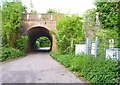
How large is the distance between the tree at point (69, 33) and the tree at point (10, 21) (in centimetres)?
487

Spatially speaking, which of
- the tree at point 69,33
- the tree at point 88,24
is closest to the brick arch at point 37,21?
the tree at point 69,33

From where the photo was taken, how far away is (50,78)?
11.3m

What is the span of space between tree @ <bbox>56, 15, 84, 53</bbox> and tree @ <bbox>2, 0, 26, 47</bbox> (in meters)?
4.87

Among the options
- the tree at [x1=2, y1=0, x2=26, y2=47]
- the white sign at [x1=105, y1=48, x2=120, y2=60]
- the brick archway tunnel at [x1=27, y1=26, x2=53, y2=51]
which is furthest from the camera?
A: the brick archway tunnel at [x1=27, y1=26, x2=53, y2=51]

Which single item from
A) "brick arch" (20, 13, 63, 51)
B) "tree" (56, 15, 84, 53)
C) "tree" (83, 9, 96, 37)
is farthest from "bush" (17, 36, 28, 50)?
"tree" (83, 9, 96, 37)

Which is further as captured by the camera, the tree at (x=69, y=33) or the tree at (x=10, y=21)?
the tree at (x=10, y=21)

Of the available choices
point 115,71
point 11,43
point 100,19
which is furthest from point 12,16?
point 115,71

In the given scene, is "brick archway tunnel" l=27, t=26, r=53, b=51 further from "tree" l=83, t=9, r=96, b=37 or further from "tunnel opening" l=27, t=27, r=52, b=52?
"tree" l=83, t=9, r=96, b=37

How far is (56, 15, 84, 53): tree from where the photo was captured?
24.1 metres

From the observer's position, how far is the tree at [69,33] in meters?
24.1

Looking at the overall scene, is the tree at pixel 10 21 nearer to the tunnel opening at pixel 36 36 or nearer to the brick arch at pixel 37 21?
the brick arch at pixel 37 21

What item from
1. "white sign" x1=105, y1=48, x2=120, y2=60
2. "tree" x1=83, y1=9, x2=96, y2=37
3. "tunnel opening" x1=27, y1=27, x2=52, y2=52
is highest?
"tree" x1=83, y1=9, x2=96, y2=37

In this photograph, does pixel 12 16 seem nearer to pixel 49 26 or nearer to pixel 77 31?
pixel 49 26

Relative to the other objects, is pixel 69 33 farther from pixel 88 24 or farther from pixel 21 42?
pixel 21 42
